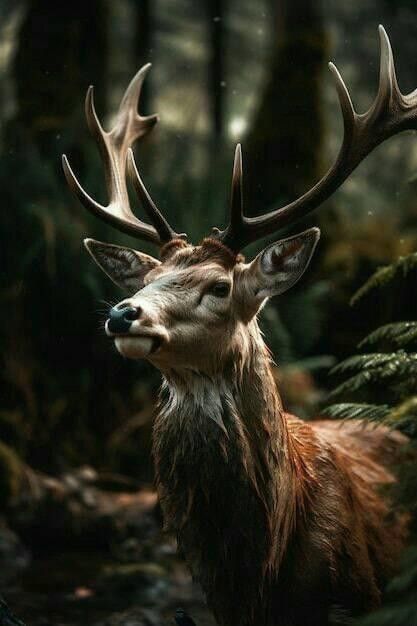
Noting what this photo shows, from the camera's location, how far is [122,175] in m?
5.46

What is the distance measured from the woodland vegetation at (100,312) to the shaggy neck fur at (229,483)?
79.7 inches

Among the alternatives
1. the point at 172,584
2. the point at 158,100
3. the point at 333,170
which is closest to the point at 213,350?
the point at 333,170

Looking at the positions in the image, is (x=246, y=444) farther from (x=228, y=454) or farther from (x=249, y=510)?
(x=249, y=510)

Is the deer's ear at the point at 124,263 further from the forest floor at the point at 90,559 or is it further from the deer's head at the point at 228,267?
the forest floor at the point at 90,559

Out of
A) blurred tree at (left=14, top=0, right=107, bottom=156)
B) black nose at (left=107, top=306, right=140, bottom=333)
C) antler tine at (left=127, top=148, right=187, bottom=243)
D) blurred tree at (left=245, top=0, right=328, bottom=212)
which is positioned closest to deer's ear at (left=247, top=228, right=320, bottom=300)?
antler tine at (left=127, top=148, right=187, bottom=243)

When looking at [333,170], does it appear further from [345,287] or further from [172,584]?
[345,287]

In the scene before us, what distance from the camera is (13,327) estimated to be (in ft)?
29.3

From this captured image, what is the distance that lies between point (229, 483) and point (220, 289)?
786mm

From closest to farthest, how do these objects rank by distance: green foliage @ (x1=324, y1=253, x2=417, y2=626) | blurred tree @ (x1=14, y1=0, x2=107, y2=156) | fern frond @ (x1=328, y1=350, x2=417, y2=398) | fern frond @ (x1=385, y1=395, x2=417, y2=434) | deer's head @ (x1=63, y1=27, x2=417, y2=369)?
green foliage @ (x1=324, y1=253, x2=417, y2=626)
deer's head @ (x1=63, y1=27, x2=417, y2=369)
fern frond @ (x1=385, y1=395, x2=417, y2=434)
fern frond @ (x1=328, y1=350, x2=417, y2=398)
blurred tree @ (x1=14, y1=0, x2=107, y2=156)

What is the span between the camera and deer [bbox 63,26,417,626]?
427 centimetres

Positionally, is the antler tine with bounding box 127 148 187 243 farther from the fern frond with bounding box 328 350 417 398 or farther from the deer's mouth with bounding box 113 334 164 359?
the fern frond with bounding box 328 350 417 398

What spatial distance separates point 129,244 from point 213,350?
16.0 feet

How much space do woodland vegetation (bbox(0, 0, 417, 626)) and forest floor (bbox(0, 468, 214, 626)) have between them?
0.01 m

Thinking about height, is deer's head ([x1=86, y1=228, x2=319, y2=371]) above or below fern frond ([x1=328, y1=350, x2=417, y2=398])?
above
